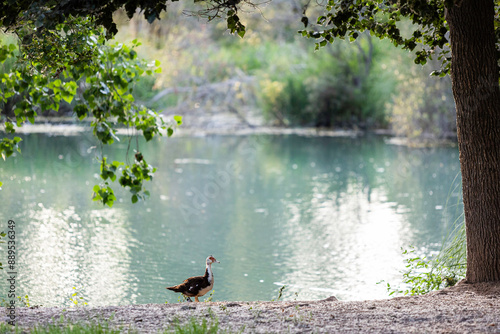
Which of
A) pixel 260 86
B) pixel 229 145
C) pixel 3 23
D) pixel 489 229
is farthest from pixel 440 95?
pixel 3 23

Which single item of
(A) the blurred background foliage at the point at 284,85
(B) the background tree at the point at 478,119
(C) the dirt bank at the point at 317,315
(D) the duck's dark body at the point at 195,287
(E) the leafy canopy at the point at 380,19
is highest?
(A) the blurred background foliage at the point at 284,85

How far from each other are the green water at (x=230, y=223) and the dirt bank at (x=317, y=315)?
2450 millimetres

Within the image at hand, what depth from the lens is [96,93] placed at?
6.14 m

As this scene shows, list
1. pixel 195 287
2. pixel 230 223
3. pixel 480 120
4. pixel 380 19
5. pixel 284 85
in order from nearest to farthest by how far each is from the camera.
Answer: pixel 480 120 < pixel 195 287 < pixel 380 19 < pixel 230 223 < pixel 284 85

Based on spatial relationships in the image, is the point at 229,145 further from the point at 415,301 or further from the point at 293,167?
the point at 415,301

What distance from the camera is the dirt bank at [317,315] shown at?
163 inches

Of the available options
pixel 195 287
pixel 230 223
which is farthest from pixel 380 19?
pixel 230 223

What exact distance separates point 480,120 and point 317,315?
2.22 metres

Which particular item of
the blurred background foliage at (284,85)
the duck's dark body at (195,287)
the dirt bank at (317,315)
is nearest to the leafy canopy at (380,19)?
the dirt bank at (317,315)

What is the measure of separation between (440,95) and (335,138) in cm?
541

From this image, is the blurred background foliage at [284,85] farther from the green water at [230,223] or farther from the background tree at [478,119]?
the background tree at [478,119]

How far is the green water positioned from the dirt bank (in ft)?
8.04

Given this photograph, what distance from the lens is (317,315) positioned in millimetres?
4531

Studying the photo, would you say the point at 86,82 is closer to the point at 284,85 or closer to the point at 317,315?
the point at 317,315
